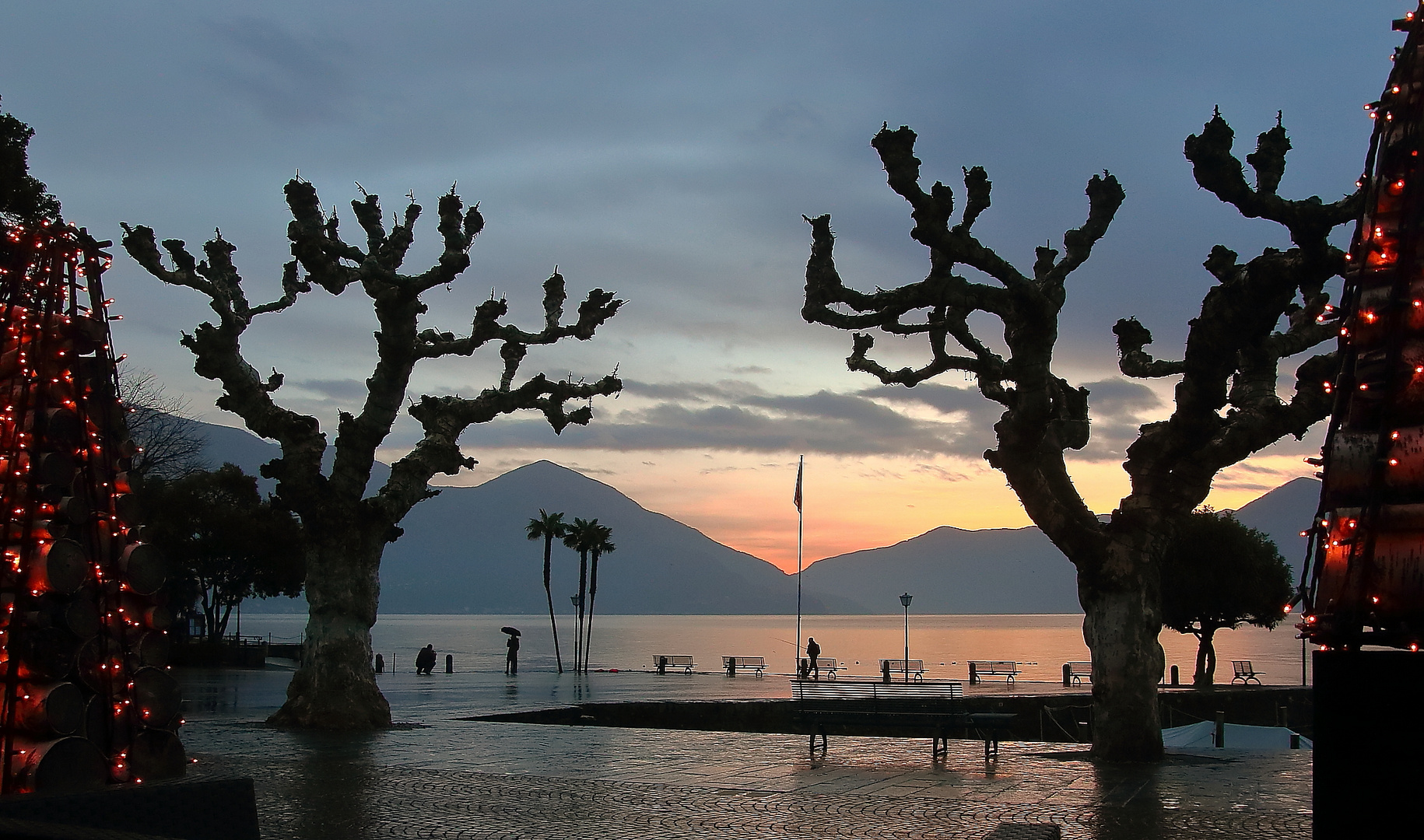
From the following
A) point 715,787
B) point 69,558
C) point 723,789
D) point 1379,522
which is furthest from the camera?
point 715,787

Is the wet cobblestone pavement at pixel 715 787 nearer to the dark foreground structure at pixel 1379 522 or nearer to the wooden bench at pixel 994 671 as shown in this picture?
the dark foreground structure at pixel 1379 522

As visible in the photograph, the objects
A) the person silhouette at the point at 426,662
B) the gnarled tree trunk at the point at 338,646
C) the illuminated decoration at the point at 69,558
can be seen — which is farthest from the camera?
the person silhouette at the point at 426,662

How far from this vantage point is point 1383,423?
4434 millimetres

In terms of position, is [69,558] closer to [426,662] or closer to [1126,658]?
→ [1126,658]

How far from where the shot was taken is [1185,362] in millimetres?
13914

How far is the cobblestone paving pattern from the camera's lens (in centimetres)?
984

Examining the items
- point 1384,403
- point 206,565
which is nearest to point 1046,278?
point 1384,403

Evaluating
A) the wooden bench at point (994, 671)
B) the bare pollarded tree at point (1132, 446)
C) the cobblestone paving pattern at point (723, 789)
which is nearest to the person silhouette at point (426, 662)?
the wooden bench at point (994, 671)

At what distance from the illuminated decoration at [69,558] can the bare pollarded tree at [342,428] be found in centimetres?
1129

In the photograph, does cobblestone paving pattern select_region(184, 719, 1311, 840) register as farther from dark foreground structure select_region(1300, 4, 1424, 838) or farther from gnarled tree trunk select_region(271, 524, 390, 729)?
dark foreground structure select_region(1300, 4, 1424, 838)

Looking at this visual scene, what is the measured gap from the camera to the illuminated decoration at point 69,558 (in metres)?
7.14

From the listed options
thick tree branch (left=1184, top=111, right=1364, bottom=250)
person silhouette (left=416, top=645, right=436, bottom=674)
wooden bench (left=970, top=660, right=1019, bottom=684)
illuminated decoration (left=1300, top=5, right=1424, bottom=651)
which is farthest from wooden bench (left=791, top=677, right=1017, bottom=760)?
person silhouette (left=416, top=645, right=436, bottom=674)

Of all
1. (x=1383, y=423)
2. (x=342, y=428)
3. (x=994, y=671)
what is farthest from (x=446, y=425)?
(x=994, y=671)

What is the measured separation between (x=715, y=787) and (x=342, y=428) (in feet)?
36.5
